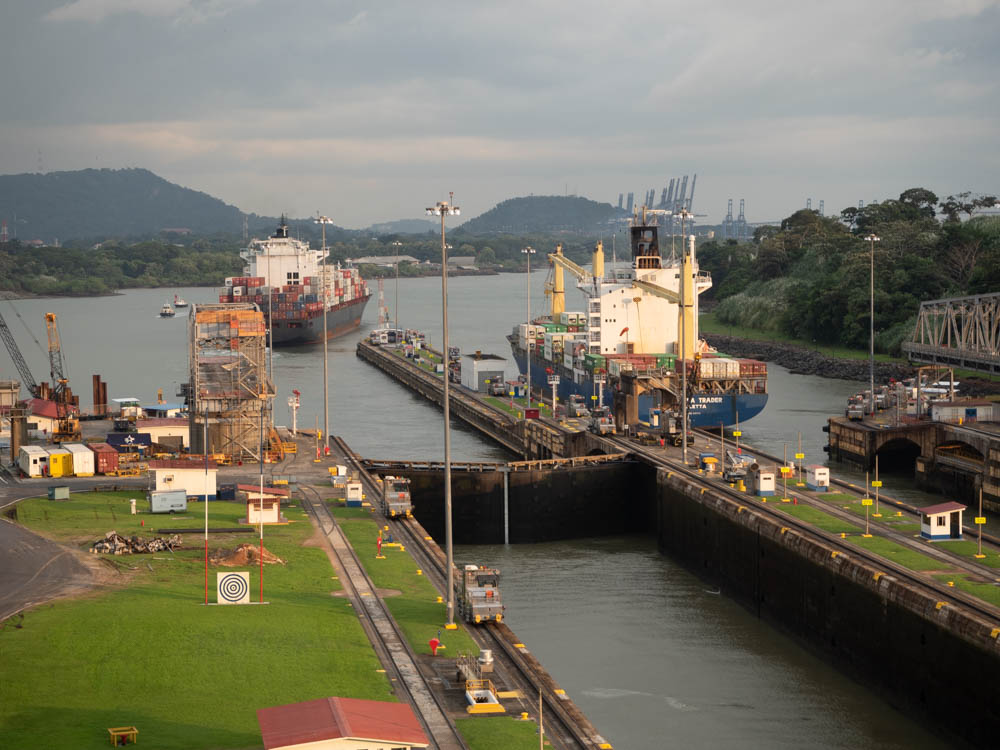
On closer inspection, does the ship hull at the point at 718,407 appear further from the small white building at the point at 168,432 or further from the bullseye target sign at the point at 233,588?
the bullseye target sign at the point at 233,588

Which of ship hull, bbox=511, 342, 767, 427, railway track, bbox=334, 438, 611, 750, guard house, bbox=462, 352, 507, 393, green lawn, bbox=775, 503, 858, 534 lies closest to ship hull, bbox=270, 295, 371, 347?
guard house, bbox=462, 352, 507, 393

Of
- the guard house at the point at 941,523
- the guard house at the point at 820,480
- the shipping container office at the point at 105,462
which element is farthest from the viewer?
the shipping container office at the point at 105,462

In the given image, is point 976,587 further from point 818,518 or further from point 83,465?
point 83,465

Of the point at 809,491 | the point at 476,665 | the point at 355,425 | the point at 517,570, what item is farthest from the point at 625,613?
the point at 355,425

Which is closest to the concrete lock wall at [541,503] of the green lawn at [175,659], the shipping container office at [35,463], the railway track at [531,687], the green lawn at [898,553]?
the green lawn at [175,659]

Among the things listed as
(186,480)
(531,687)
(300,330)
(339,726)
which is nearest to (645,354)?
(186,480)

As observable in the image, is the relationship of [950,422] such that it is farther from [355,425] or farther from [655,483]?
[355,425]
